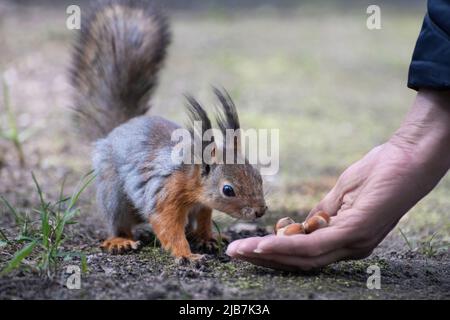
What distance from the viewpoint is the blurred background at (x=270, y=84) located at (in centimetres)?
409

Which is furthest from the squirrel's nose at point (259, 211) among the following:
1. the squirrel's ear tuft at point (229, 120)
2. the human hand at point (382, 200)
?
the human hand at point (382, 200)

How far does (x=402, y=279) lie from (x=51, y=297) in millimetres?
1151

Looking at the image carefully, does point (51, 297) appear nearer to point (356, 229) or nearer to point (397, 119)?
point (356, 229)

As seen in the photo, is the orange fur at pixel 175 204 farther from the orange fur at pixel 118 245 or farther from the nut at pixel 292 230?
the nut at pixel 292 230

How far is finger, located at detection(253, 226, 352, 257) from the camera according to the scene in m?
2.04

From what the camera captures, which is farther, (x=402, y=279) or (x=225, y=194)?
(x=225, y=194)

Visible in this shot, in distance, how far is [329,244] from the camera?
2.08m

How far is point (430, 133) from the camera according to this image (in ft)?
6.97

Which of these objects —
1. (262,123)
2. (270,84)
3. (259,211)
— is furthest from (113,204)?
(270,84)

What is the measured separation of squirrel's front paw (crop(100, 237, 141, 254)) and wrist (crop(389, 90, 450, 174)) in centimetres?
116

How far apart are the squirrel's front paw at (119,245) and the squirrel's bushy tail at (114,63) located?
735mm

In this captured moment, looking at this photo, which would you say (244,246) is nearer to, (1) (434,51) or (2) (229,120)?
(2) (229,120)
